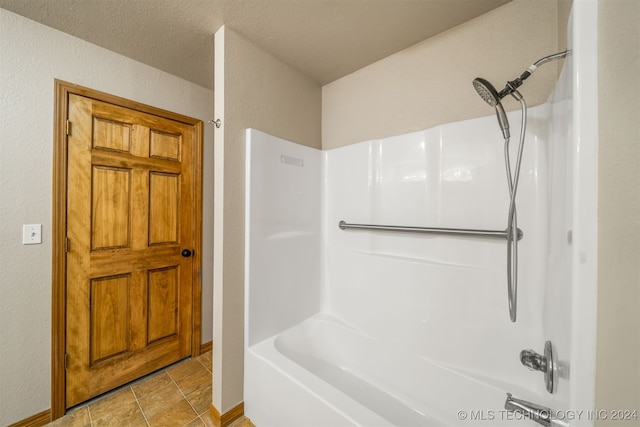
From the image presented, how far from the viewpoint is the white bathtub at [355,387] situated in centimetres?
111

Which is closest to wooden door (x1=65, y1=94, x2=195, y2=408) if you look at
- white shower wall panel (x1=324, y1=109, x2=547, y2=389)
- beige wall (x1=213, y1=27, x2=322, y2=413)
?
beige wall (x1=213, y1=27, x2=322, y2=413)

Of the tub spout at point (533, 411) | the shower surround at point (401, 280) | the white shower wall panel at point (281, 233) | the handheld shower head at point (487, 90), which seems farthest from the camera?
the white shower wall panel at point (281, 233)

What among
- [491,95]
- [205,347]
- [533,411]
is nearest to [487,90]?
A: [491,95]

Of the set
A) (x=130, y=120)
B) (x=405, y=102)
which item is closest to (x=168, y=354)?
(x=130, y=120)

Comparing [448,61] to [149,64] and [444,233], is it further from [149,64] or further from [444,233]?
[149,64]

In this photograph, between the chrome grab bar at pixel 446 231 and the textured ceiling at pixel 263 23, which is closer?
the chrome grab bar at pixel 446 231

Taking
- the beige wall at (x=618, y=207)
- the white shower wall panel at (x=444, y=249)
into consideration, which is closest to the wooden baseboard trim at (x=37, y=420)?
the white shower wall panel at (x=444, y=249)

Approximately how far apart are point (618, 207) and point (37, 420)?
8.99 feet

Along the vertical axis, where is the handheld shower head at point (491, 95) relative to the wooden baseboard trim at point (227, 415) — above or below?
above

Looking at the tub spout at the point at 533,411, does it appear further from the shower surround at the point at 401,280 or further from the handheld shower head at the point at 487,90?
the handheld shower head at the point at 487,90

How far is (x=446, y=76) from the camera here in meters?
1.49

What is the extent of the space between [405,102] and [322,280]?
1478mm

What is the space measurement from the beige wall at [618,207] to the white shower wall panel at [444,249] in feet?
2.33

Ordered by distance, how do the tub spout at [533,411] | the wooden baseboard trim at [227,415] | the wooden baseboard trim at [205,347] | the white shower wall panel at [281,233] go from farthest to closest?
the wooden baseboard trim at [205,347] → the white shower wall panel at [281,233] → the wooden baseboard trim at [227,415] → the tub spout at [533,411]
